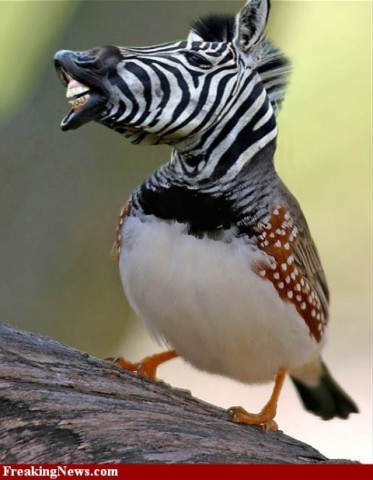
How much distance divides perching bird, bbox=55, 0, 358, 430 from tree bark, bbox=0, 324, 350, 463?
18cm

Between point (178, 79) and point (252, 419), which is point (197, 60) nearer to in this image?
point (178, 79)

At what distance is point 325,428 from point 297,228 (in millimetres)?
1715

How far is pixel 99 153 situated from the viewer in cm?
378

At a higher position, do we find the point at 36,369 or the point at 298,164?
the point at 298,164

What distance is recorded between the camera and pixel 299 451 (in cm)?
248

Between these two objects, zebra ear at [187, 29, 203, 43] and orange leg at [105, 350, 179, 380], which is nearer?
zebra ear at [187, 29, 203, 43]

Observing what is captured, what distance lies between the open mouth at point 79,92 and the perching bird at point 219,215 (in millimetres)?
66

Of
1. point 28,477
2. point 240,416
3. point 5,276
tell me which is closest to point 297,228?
point 240,416

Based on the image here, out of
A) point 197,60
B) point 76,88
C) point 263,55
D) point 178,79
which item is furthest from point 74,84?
point 263,55

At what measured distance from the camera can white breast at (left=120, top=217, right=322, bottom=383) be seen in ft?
8.23

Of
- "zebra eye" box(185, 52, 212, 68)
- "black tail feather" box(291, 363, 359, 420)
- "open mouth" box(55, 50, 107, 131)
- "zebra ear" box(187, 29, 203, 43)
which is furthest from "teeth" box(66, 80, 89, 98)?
"black tail feather" box(291, 363, 359, 420)

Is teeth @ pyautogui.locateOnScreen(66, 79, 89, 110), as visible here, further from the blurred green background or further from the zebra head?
the blurred green background

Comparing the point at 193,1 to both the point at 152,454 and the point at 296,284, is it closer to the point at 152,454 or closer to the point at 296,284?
the point at 296,284

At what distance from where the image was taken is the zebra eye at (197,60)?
7.66 ft
